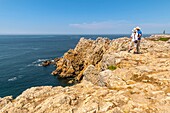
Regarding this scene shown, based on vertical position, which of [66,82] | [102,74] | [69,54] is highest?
[102,74]

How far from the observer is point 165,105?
8.84 metres

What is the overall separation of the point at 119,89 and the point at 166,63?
23.9 ft

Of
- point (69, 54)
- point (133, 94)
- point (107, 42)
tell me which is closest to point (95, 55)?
point (107, 42)

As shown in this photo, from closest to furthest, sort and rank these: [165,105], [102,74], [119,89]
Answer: [165,105] < [119,89] < [102,74]

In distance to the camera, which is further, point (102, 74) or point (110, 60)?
point (110, 60)

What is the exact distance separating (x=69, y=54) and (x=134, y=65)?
6372 centimetres

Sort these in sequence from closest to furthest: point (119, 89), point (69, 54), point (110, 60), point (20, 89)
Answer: point (119, 89) → point (110, 60) → point (20, 89) → point (69, 54)

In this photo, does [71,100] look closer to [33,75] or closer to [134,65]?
[134,65]

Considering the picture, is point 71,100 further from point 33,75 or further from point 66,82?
point 33,75

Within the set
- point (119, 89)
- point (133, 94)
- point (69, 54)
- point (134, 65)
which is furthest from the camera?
point (69, 54)

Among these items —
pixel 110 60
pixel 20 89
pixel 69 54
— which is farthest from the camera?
pixel 69 54

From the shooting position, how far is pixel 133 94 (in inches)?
411

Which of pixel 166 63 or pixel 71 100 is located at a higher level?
pixel 166 63

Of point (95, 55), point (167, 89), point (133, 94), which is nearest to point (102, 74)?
point (133, 94)
